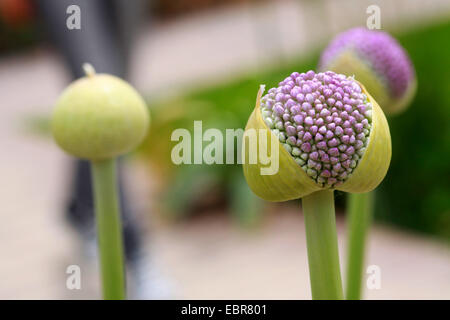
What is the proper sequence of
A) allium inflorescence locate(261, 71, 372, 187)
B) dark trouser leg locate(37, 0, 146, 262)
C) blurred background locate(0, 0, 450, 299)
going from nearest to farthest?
allium inflorescence locate(261, 71, 372, 187) < dark trouser leg locate(37, 0, 146, 262) < blurred background locate(0, 0, 450, 299)

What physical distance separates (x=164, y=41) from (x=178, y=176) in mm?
2680

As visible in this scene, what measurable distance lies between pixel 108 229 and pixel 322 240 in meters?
0.10

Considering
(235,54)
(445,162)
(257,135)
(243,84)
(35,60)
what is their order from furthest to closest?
(35,60)
(235,54)
(243,84)
(445,162)
(257,135)

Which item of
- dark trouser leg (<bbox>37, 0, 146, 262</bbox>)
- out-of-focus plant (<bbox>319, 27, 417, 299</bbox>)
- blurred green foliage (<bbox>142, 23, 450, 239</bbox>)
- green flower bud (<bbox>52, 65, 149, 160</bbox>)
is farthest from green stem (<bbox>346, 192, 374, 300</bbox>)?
blurred green foliage (<bbox>142, 23, 450, 239</bbox>)

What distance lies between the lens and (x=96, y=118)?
0.26 m

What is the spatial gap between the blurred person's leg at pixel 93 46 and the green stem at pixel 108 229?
51 cm

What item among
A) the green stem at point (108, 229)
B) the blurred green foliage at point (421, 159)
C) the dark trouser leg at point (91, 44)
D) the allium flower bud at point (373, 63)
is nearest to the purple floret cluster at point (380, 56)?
the allium flower bud at point (373, 63)

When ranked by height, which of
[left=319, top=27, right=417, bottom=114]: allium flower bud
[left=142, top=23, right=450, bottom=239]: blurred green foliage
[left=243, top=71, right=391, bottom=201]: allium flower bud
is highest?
[left=142, top=23, right=450, bottom=239]: blurred green foliage

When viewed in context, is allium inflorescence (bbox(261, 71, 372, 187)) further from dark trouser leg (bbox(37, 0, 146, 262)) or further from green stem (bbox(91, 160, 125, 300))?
dark trouser leg (bbox(37, 0, 146, 262))

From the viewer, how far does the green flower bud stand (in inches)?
10.3

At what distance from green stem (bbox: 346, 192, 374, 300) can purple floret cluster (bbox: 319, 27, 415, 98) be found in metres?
0.05
